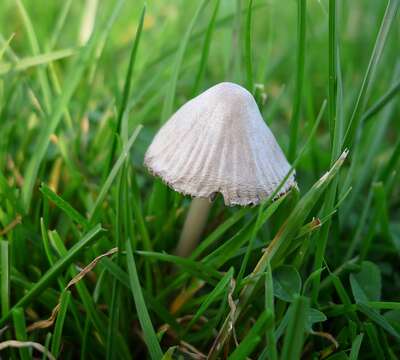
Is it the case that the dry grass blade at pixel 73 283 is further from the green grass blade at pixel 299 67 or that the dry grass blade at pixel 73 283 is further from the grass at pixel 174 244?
the green grass blade at pixel 299 67

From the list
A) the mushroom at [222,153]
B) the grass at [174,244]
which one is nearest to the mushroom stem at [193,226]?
the grass at [174,244]

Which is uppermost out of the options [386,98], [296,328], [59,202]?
[386,98]

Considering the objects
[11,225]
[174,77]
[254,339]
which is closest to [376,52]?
[174,77]

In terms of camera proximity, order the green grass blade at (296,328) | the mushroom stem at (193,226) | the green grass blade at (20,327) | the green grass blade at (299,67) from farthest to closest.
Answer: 1. the mushroom stem at (193,226)
2. the green grass blade at (299,67)
3. the green grass blade at (20,327)
4. the green grass blade at (296,328)

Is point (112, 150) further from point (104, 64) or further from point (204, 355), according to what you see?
point (104, 64)

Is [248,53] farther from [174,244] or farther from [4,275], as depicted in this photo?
[4,275]

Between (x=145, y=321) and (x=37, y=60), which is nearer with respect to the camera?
(x=145, y=321)

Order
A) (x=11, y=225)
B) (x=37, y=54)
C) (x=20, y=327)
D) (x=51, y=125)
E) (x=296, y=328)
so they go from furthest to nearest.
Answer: (x=37, y=54) → (x=51, y=125) → (x=11, y=225) → (x=20, y=327) → (x=296, y=328)
